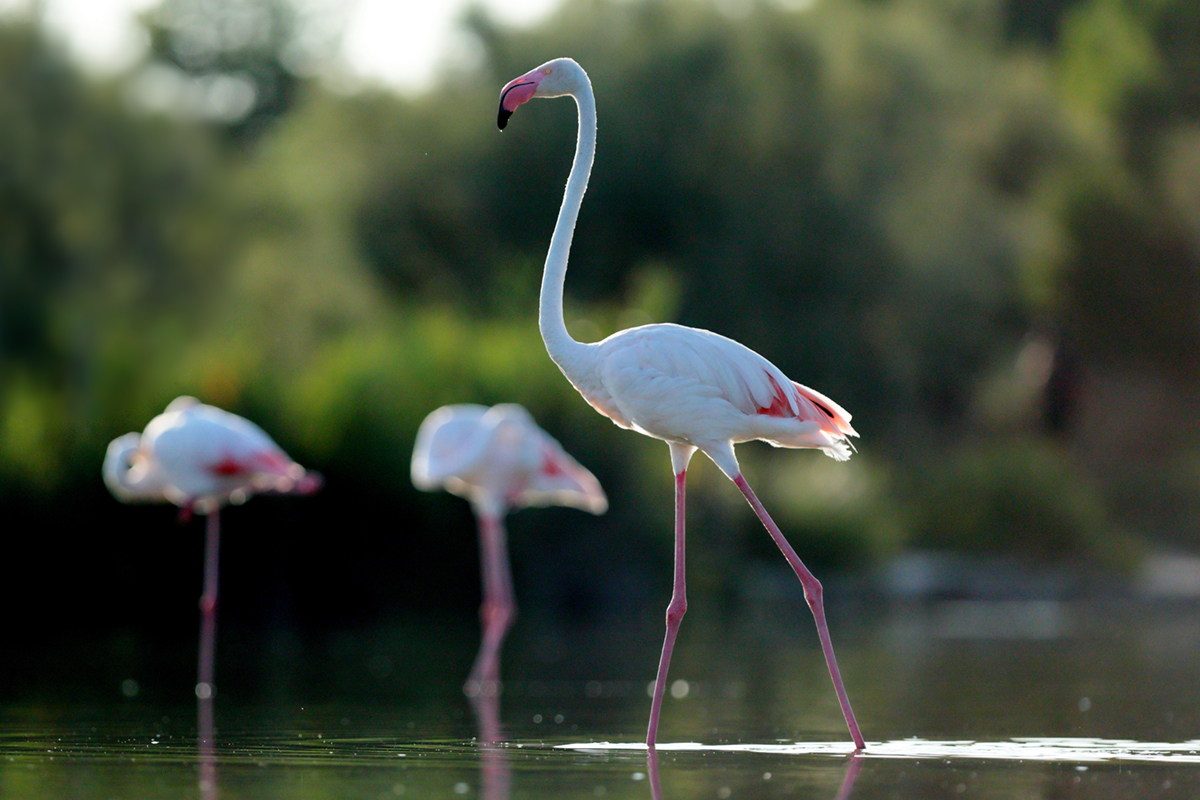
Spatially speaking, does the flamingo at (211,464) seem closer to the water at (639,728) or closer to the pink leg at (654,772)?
the water at (639,728)

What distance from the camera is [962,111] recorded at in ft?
82.5

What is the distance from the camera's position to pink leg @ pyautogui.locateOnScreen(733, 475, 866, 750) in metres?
6.14

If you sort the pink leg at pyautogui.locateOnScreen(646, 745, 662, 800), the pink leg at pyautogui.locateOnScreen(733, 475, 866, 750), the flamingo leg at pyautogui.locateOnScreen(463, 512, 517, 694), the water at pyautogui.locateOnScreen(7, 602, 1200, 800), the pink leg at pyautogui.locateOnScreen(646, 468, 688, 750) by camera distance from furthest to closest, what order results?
the flamingo leg at pyautogui.locateOnScreen(463, 512, 517, 694) < the pink leg at pyautogui.locateOnScreen(646, 468, 688, 750) < the pink leg at pyautogui.locateOnScreen(733, 475, 866, 750) < the water at pyautogui.locateOnScreen(7, 602, 1200, 800) < the pink leg at pyautogui.locateOnScreen(646, 745, 662, 800)

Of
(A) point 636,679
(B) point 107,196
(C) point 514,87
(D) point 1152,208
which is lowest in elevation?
(A) point 636,679

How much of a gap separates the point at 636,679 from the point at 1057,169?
1958cm

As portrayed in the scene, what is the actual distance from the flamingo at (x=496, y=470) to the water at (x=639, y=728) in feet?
2.62

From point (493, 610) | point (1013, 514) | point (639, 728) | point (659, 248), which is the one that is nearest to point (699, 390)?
point (639, 728)

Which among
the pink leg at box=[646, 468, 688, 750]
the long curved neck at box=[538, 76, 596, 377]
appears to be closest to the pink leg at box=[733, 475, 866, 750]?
the pink leg at box=[646, 468, 688, 750]

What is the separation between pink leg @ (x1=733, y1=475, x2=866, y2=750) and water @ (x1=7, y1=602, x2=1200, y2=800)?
0.12m

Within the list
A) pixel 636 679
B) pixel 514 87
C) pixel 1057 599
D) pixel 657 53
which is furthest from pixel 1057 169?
pixel 514 87

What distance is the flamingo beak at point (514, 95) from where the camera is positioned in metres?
6.54

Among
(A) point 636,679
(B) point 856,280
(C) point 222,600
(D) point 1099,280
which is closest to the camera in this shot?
(A) point 636,679

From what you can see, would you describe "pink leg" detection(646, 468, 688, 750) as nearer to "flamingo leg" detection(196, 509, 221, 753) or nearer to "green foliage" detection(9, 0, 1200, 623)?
"flamingo leg" detection(196, 509, 221, 753)

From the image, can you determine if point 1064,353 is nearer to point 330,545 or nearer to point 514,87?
point 330,545
